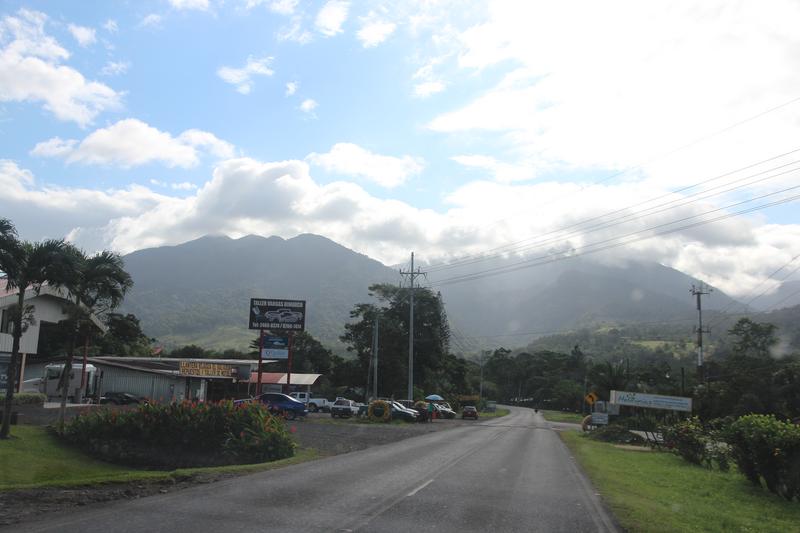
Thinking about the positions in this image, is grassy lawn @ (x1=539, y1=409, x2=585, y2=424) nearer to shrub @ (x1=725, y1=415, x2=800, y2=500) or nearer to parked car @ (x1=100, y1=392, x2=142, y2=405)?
parked car @ (x1=100, y1=392, x2=142, y2=405)

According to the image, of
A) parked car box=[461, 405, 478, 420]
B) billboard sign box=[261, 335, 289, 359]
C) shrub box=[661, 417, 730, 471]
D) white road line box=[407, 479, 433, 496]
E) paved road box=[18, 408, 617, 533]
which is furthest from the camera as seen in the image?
parked car box=[461, 405, 478, 420]

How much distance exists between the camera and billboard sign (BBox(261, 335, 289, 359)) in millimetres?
48000

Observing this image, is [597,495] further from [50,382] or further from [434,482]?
[50,382]

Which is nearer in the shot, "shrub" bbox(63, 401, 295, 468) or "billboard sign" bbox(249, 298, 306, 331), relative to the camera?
"shrub" bbox(63, 401, 295, 468)

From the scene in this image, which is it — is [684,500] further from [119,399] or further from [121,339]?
[121,339]

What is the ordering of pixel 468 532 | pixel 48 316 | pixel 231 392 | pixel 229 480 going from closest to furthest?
pixel 468 532
pixel 229 480
pixel 48 316
pixel 231 392

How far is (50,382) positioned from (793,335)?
428ft

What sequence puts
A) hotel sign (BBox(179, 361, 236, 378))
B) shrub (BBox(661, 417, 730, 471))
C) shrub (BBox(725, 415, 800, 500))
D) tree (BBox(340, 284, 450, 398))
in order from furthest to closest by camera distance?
1. tree (BBox(340, 284, 450, 398))
2. hotel sign (BBox(179, 361, 236, 378))
3. shrub (BBox(661, 417, 730, 471))
4. shrub (BBox(725, 415, 800, 500))

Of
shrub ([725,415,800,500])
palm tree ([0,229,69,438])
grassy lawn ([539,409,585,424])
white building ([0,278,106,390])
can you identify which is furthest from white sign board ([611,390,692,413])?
grassy lawn ([539,409,585,424])

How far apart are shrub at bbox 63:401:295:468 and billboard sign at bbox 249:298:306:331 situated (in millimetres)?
21979

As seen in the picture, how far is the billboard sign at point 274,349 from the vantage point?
157ft

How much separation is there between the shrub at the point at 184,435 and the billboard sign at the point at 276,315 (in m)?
22.0

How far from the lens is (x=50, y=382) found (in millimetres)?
47594

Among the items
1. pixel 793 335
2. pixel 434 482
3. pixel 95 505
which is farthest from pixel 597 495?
pixel 793 335
